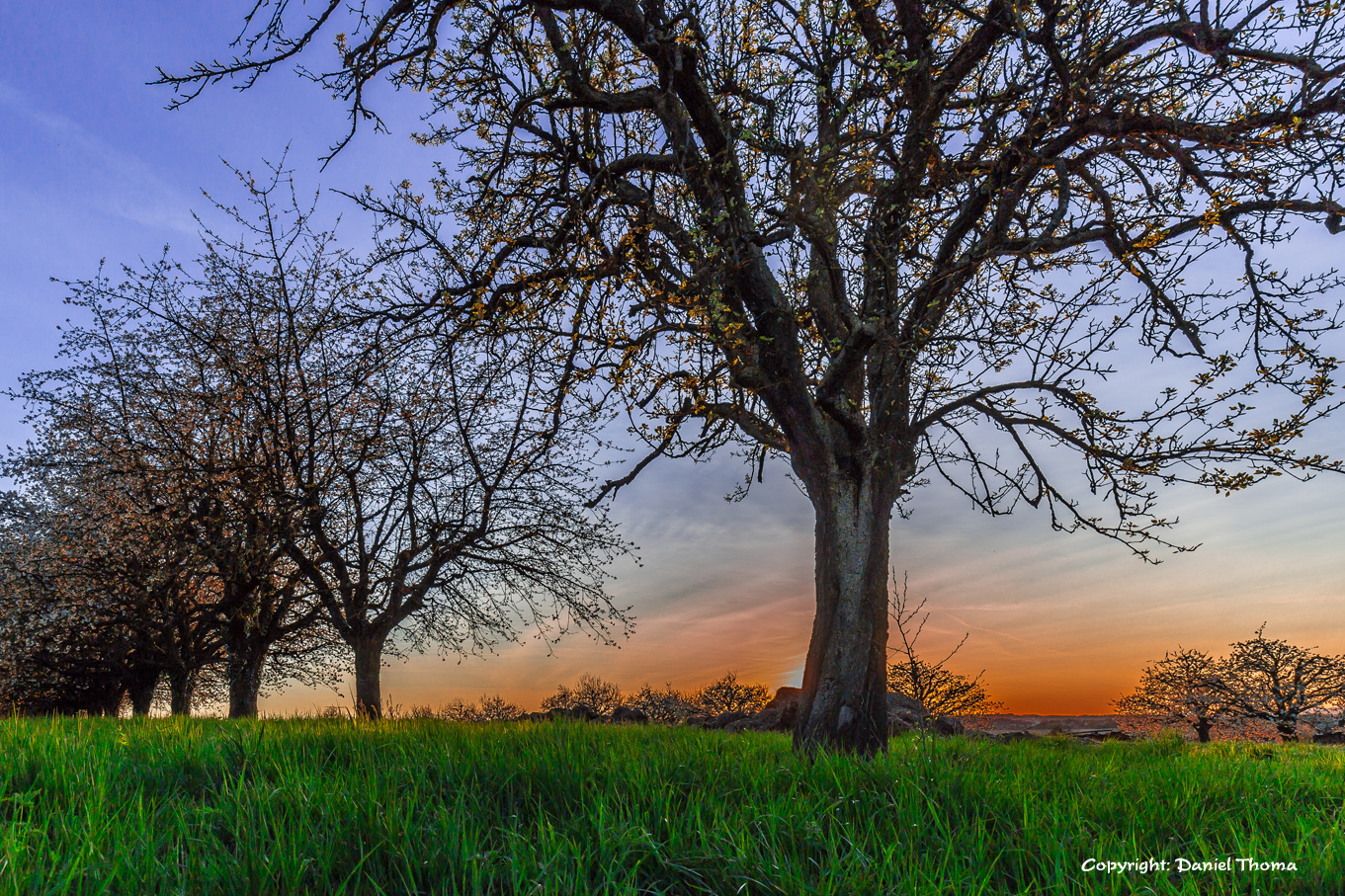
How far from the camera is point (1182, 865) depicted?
3.02 meters

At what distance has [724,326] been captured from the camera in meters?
5.93

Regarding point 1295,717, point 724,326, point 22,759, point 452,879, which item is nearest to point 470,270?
point 724,326

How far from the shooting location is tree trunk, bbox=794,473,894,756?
23.8ft

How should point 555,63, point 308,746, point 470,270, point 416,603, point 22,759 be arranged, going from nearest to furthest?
1. point 22,759
2. point 308,746
3. point 470,270
4. point 555,63
5. point 416,603

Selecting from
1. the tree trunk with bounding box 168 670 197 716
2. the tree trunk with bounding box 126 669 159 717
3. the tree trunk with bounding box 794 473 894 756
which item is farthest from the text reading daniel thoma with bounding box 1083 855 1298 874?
the tree trunk with bounding box 126 669 159 717

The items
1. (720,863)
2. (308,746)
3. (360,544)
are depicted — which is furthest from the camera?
(360,544)

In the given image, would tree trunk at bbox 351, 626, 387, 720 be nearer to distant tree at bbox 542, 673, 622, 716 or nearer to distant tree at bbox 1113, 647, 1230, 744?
distant tree at bbox 542, 673, 622, 716

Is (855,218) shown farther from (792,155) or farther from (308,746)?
(308,746)

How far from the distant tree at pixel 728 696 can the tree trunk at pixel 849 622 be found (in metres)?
10.2

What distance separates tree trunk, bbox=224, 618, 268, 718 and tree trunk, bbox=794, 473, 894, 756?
36.0ft

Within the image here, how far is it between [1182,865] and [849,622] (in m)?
4.49

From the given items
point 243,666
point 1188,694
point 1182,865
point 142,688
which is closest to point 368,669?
point 243,666

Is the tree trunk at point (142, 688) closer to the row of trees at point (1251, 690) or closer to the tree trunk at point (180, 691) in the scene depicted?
the tree trunk at point (180, 691)

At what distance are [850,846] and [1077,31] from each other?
22.2 ft
